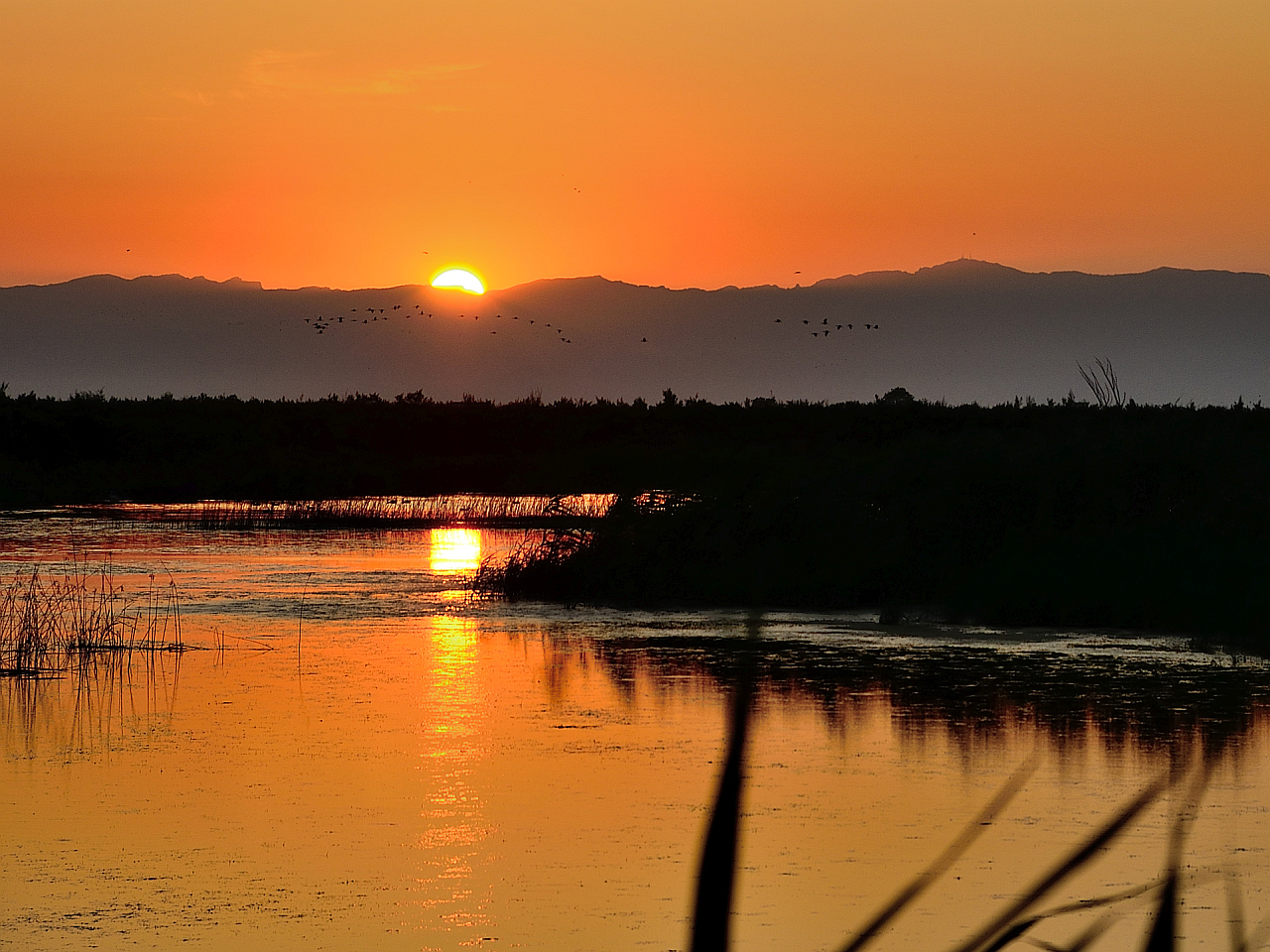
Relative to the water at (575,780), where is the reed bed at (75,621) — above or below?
above

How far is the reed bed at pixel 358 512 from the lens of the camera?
30.7m

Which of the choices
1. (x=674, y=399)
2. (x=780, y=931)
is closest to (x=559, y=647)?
(x=780, y=931)

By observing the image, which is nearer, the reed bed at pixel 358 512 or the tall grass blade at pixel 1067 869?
the tall grass blade at pixel 1067 869

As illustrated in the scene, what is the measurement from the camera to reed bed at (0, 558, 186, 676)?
1352 centimetres

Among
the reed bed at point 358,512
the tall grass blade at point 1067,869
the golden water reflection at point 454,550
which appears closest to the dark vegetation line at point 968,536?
the golden water reflection at point 454,550

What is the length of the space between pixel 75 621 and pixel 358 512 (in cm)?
1857

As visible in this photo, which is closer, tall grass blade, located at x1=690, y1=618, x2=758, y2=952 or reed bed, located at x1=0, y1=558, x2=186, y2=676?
tall grass blade, located at x1=690, y1=618, x2=758, y2=952

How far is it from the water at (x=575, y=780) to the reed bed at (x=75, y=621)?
0.43 m

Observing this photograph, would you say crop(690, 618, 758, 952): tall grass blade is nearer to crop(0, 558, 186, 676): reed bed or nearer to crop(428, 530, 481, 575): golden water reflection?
crop(0, 558, 186, 676): reed bed

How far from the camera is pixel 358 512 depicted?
33.6m

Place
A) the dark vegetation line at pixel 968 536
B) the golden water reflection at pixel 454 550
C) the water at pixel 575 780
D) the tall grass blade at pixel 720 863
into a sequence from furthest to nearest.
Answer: the golden water reflection at pixel 454 550, the dark vegetation line at pixel 968 536, the water at pixel 575 780, the tall grass blade at pixel 720 863

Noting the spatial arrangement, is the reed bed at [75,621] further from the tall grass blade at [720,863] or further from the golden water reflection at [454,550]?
the tall grass blade at [720,863]

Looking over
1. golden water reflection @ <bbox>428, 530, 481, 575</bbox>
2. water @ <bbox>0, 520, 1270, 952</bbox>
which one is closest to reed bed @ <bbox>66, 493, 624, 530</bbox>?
golden water reflection @ <bbox>428, 530, 481, 575</bbox>

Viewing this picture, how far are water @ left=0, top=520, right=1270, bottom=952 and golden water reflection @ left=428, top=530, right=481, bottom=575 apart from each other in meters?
5.94
